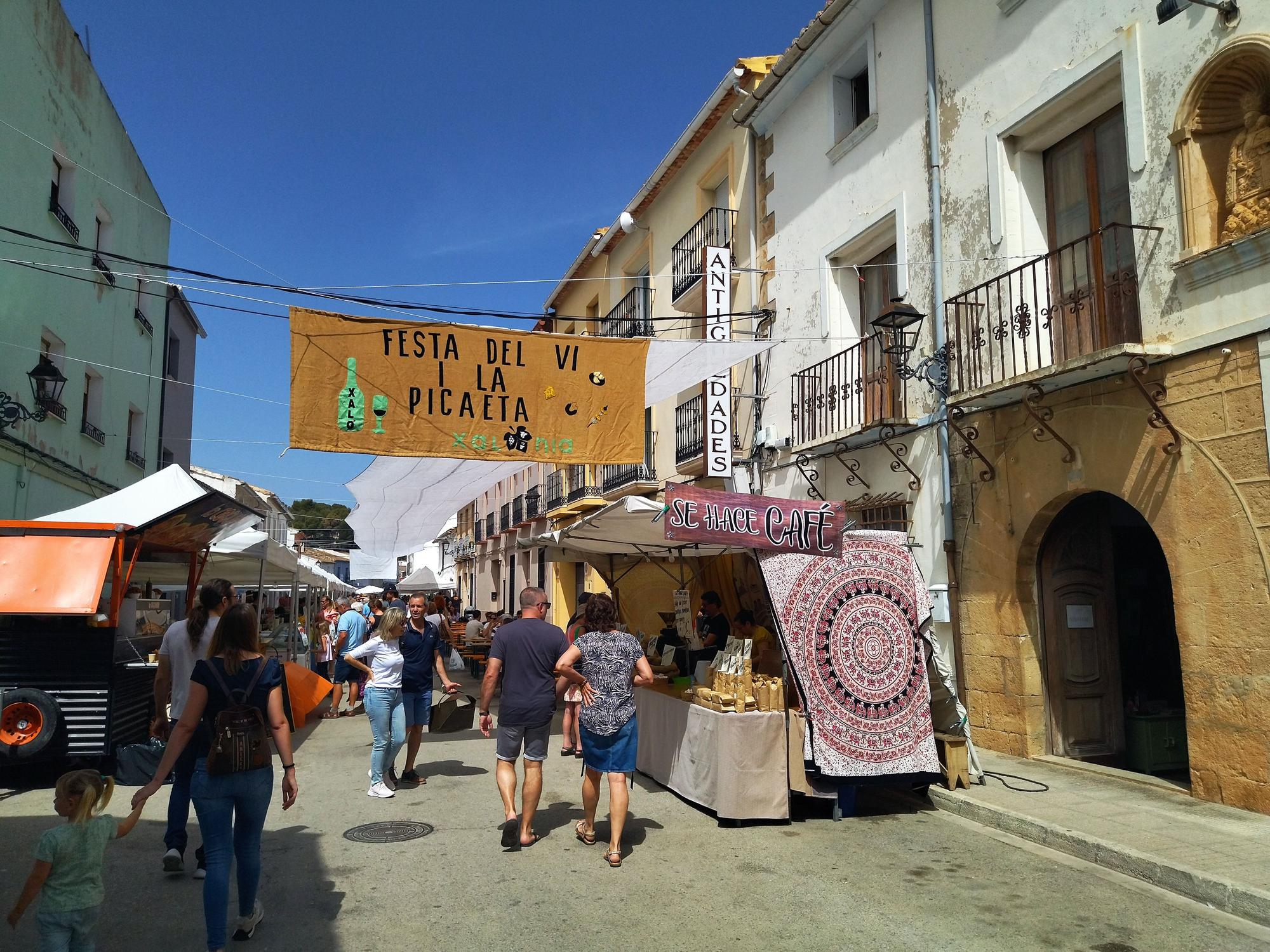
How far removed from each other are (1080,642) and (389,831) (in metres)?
6.64

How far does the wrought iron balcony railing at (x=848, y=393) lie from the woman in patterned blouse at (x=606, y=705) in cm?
511

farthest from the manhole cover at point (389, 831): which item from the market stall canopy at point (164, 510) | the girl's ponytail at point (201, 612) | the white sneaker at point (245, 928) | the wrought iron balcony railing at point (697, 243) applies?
the wrought iron balcony railing at point (697, 243)

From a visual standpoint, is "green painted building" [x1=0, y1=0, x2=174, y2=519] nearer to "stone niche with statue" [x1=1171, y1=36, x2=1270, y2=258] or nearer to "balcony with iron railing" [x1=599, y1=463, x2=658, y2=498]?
"balcony with iron railing" [x1=599, y1=463, x2=658, y2=498]

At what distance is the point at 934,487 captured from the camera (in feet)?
33.2

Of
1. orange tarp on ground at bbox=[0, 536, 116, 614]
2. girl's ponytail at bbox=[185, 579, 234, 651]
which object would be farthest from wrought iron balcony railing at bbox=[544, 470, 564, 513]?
girl's ponytail at bbox=[185, 579, 234, 651]

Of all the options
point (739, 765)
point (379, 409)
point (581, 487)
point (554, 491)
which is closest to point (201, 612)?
point (379, 409)

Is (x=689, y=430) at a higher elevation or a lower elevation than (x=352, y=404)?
higher

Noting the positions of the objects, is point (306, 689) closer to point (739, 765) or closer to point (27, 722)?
point (27, 722)

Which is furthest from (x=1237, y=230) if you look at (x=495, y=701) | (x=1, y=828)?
(x=495, y=701)

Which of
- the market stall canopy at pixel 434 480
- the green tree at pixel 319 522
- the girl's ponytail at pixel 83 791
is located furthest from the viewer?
the green tree at pixel 319 522

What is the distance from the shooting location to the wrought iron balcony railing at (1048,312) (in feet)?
26.7

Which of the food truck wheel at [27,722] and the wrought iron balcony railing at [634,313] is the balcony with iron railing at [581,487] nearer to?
the wrought iron balcony railing at [634,313]

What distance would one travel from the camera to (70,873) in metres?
3.52

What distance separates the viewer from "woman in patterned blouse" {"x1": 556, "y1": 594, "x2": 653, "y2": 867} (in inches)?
241
